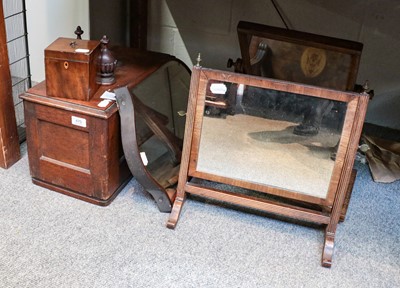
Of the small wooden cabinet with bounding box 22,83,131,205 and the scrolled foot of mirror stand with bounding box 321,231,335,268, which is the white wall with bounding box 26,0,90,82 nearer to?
the small wooden cabinet with bounding box 22,83,131,205

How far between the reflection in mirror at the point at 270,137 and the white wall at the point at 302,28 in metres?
1.01

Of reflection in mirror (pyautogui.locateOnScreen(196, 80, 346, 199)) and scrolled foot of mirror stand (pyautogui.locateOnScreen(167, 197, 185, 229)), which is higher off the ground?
reflection in mirror (pyautogui.locateOnScreen(196, 80, 346, 199))

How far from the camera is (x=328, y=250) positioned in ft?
5.39

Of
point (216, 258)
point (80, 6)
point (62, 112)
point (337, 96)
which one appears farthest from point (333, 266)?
point (80, 6)

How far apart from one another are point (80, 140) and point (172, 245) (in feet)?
1.52

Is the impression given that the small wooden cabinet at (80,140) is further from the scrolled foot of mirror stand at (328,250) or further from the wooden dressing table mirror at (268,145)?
the scrolled foot of mirror stand at (328,250)

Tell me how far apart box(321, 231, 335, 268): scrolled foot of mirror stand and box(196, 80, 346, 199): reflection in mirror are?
14 cm

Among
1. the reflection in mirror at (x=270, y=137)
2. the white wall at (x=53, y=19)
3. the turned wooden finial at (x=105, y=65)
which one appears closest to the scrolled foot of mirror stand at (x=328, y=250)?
the reflection in mirror at (x=270, y=137)

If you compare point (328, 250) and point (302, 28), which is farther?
point (302, 28)

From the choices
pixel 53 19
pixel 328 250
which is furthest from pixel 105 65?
pixel 328 250

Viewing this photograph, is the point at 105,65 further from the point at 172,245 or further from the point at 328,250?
the point at 328,250

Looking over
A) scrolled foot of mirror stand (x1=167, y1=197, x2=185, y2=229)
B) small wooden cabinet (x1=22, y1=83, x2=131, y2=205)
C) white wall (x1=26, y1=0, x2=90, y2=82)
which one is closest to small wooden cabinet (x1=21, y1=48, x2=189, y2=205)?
small wooden cabinet (x1=22, y1=83, x2=131, y2=205)

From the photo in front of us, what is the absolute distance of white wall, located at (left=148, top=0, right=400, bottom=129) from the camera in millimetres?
2375

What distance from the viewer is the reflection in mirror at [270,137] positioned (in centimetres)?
158
